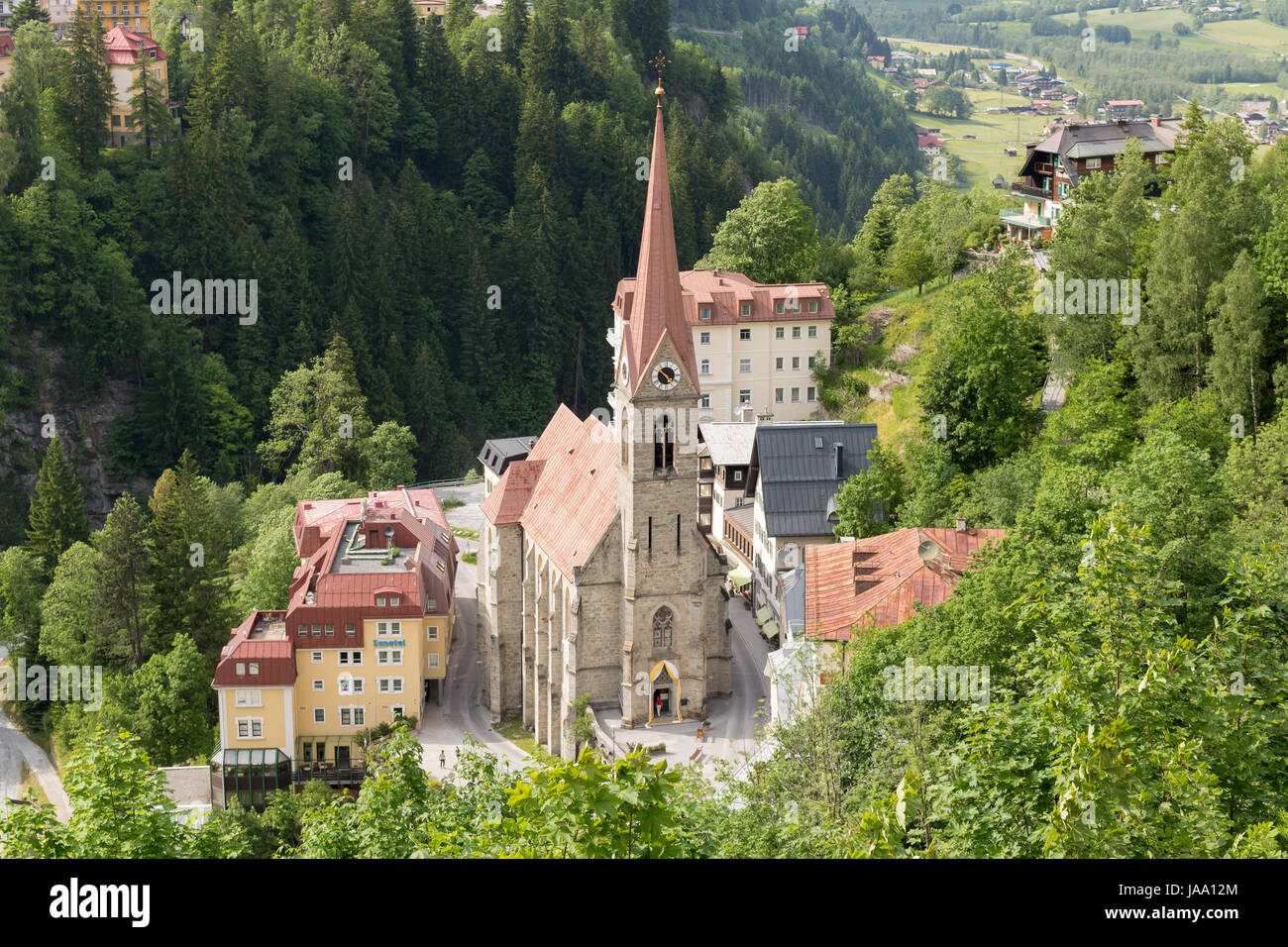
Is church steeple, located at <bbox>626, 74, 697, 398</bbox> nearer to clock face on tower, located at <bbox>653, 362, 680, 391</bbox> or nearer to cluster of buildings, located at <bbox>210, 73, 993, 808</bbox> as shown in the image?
cluster of buildings, located at <bbox>210, 73, 993, 808</bbox>

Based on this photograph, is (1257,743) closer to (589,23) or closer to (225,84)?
(225,84)

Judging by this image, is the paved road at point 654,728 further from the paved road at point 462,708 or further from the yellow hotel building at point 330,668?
the yellow hotel building at point 330,668

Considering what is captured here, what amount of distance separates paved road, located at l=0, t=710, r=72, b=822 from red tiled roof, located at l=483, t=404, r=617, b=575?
2430 cm

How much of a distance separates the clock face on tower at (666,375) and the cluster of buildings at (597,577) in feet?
0.17

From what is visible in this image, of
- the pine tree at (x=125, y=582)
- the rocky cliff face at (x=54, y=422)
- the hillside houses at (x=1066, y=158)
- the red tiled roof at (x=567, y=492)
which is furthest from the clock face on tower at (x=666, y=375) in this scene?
the rocky cliff face at (x=54, y=422)

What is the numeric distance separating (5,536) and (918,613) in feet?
261

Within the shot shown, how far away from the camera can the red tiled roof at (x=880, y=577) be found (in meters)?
53.2

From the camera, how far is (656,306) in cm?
5825

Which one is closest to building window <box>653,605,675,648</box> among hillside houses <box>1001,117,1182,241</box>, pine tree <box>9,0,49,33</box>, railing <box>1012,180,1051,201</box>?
hillside houses <box>1001,117,1182,241</box>

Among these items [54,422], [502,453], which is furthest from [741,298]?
[54,422]

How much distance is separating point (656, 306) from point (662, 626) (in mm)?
12308

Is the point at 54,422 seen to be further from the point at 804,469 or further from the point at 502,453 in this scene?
the point at 804,469
